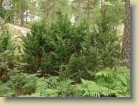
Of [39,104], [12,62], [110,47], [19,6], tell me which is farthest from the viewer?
[19,6]

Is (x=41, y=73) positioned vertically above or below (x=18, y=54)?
below

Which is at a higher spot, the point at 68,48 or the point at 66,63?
the point at 68,48

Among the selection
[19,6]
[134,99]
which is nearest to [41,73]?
[134,99]

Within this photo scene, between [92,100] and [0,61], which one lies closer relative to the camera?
[92,100]

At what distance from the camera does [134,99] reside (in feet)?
10.5

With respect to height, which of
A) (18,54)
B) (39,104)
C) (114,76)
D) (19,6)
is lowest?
(39,104)

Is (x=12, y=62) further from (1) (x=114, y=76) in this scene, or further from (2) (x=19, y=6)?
(2) (x=19, y=6)

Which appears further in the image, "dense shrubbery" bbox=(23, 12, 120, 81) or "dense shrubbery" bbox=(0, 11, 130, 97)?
"dense shrubbery" bbox=(23, 12, 120, 81)

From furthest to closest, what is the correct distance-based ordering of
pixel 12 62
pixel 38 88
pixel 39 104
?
pixel 12 62, pixel 38 88, pixel 39 104

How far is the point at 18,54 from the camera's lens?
3986 mm

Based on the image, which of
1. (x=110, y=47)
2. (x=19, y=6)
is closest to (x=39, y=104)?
(x=110, y=47)

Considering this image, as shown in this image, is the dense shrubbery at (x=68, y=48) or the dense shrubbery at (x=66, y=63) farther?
the dense shrubbery at (x=68, y=48)

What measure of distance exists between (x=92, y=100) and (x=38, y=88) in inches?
27.2

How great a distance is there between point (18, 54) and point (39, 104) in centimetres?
106
